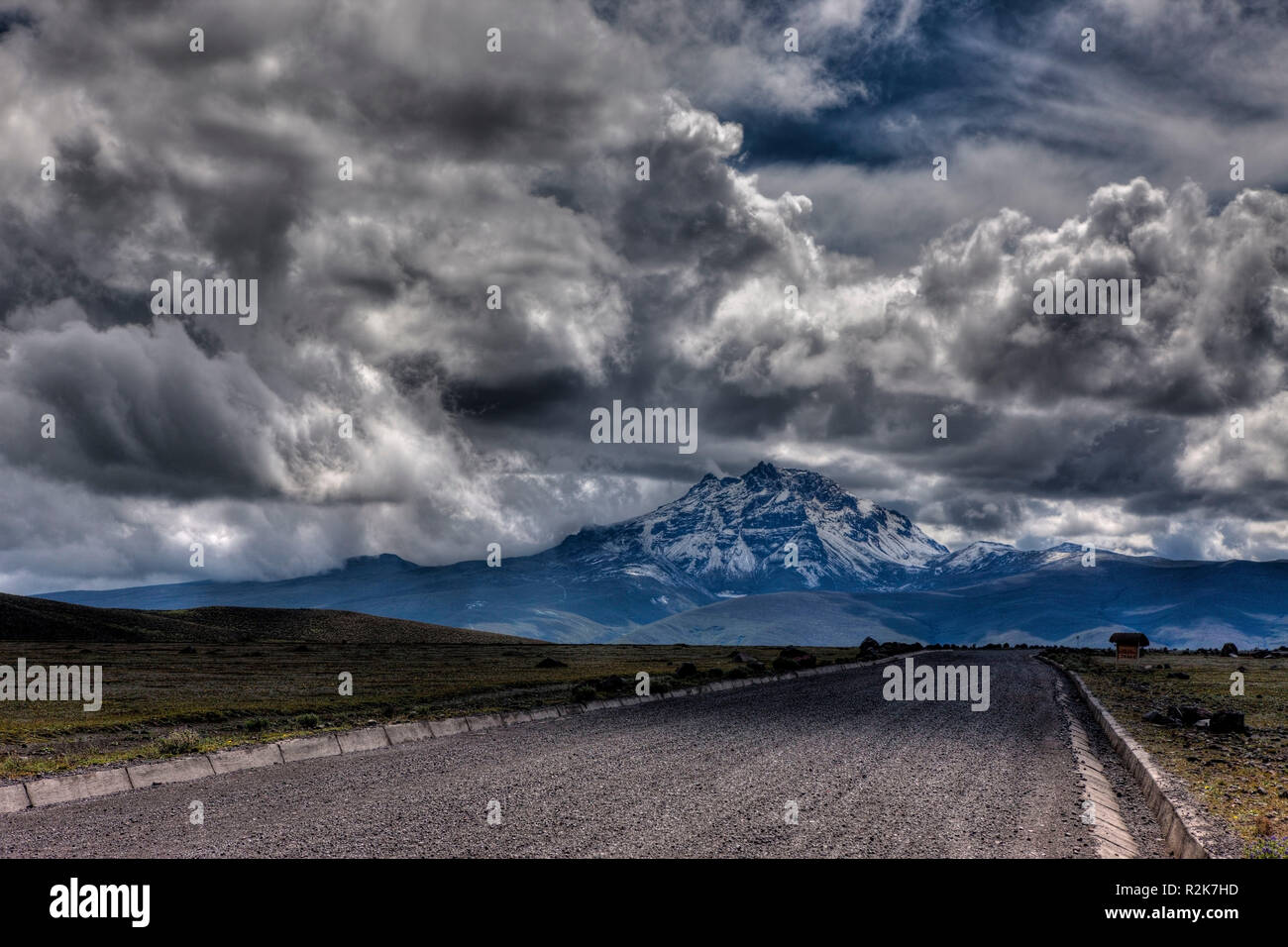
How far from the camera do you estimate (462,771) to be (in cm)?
1806

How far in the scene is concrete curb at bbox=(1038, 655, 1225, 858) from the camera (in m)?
11.7

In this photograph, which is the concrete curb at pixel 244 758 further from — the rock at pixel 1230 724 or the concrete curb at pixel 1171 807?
the rock at pixel 1230 724

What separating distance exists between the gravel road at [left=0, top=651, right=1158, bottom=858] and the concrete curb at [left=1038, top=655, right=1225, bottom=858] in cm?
35

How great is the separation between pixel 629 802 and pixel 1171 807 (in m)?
8.40

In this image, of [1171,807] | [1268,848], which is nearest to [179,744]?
[1171,807]

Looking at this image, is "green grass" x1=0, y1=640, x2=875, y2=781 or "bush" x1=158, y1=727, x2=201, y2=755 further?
"green grass" x1=0, y1=640, x2=875, y2=781

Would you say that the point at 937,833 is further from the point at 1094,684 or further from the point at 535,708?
the point at 1094,684

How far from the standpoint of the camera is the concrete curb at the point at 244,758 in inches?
618

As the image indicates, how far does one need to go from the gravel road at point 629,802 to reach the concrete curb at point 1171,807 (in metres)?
0.35

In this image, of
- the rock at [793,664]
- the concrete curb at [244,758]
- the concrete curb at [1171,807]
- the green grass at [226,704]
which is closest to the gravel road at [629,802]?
the concrete curb at [1171,807]

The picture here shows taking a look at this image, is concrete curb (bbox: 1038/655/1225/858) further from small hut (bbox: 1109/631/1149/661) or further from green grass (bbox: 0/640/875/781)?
small hut (bbox: 1109/631/1149/661)

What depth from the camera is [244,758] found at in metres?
19.8

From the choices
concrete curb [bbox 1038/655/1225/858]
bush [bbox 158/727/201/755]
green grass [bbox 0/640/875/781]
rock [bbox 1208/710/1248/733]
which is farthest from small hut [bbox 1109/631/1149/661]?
bush [bbox 158/727/201/755]
